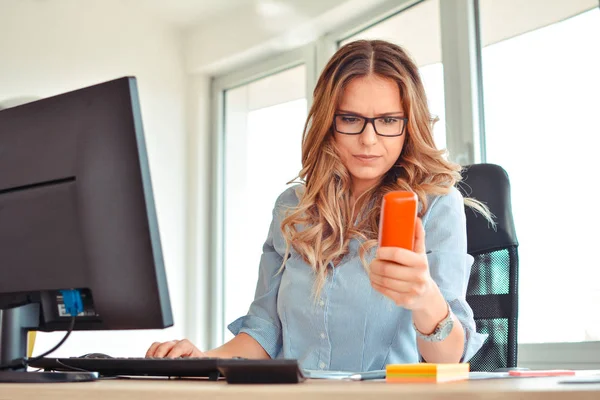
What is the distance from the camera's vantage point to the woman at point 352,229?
4.69 ft

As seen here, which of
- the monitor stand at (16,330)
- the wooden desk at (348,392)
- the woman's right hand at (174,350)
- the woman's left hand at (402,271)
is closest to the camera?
the wooden desk at (348,392)

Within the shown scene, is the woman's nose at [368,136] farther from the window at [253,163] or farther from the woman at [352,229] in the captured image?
the window at [253,163]

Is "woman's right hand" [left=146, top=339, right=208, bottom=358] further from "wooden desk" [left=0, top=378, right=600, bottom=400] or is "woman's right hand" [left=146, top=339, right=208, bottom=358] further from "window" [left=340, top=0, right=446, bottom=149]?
"window" [left=340, top=0, right=446, bottom=149]

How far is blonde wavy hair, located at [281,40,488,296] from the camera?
155 centimetres

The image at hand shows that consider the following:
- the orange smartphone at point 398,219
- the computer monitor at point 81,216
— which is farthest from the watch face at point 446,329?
the computer monitor at point 81,216

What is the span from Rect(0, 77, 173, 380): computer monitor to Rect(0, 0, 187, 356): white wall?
2.41 metres

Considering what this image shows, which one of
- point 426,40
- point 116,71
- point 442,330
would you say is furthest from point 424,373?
point 116,71

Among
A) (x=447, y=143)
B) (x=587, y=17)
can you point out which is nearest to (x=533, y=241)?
(x=447, y=143)

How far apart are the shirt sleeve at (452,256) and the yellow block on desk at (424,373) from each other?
516 mm

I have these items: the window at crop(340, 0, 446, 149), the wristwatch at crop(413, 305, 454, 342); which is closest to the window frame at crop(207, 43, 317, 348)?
the window at crop(340, 0, 446, 149)

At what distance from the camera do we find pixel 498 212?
1612 millimetres

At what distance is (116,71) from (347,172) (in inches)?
95.5

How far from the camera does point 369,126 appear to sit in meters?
1.53

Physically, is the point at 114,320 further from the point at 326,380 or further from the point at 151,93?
the point at 151,93
